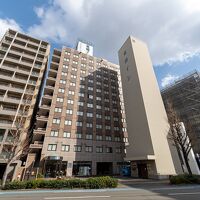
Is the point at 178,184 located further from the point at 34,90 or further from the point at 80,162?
the point at 34,90

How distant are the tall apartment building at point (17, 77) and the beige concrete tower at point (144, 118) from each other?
87.7 feet

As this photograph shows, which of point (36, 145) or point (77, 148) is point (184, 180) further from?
point (36, 145)

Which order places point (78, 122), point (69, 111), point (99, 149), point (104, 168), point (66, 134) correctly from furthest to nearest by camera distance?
point (104, 168)
point (69, 111)
point (78, 122)
point (99, 149)
point (66, 134)

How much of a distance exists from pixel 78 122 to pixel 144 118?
63.2 ft

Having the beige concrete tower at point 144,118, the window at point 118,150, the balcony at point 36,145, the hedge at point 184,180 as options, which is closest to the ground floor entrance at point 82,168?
the window at point 118,150

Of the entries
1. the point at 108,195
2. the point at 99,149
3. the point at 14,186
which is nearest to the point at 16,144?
the point at 14,186

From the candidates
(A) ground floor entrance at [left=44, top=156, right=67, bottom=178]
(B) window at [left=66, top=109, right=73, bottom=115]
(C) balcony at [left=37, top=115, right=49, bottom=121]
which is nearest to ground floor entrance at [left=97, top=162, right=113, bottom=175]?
(A) ground floor entrance at [left=44, top=156, right=67, bottom=178]

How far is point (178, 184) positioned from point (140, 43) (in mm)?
40153

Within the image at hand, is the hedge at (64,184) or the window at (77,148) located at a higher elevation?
the window at (77,148)

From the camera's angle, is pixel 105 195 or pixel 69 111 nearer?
pixel 105 195

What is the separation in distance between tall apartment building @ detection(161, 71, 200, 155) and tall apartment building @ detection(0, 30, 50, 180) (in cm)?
4048

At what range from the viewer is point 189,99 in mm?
43375

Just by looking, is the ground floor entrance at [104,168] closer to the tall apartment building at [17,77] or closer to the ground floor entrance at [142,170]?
the ground floor entrance at [142,170]

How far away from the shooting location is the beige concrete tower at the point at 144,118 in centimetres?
2812
